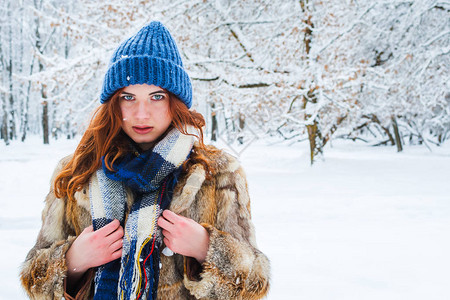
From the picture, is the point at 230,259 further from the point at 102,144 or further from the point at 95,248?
the point at 102,144

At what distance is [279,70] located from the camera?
8.11m

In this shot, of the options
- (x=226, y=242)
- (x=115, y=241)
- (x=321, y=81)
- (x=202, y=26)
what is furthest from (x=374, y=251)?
(x=202, y=26)

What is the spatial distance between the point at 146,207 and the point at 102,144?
38cm

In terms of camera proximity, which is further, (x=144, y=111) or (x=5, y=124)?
(x=5, y=124)

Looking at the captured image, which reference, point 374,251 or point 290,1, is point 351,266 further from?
point 290,1

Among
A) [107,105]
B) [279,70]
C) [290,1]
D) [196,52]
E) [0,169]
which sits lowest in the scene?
[0,169]

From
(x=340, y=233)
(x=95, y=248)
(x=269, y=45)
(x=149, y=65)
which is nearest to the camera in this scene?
(x=95, y=248)

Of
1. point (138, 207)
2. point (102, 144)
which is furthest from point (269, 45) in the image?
point (138, 207)

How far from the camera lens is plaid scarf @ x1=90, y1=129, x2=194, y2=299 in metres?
1.13

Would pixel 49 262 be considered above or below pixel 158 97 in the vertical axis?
below

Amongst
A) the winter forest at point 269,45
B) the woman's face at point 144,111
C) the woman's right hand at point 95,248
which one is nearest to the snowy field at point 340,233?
the woman's right hand at point 95,248

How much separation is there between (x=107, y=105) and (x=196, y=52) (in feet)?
25.9

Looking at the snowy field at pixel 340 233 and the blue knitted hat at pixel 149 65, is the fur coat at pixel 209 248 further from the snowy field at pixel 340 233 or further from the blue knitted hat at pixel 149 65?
the snowy field at pixel 340 233

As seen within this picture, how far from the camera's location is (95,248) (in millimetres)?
1139
